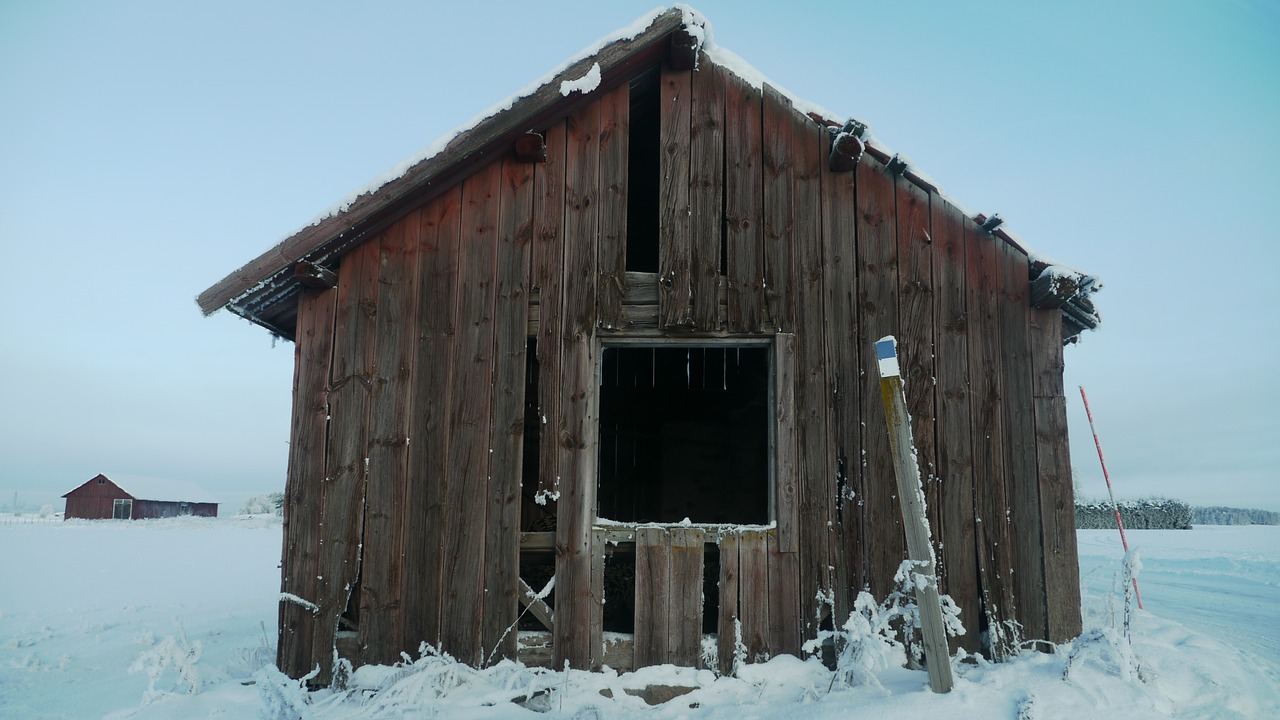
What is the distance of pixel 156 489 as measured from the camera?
45.4m

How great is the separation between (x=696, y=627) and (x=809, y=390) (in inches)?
68.5

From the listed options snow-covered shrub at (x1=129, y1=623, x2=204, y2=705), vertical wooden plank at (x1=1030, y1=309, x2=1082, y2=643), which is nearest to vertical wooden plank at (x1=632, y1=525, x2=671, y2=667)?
vertical wooden plank at (x1=1030, y1=309, x2=1082, y2=643)

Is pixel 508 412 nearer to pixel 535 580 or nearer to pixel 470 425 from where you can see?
pixel 470 425

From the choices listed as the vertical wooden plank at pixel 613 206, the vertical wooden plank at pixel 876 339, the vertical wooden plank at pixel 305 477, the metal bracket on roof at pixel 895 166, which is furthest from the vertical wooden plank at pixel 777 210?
the vertical wooden plank at pixel 305 477

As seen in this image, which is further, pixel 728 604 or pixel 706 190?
pixel 706 190

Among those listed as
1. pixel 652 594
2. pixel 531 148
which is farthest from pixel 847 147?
A: pixel 652 594

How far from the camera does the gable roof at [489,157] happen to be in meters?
4.86

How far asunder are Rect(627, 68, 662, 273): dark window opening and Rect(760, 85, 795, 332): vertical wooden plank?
31.9 inches

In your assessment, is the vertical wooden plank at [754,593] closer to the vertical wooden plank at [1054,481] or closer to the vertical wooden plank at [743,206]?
the vertical wooden plank at [743,206]

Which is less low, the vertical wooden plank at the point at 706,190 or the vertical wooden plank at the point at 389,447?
the vertical wooden plank at the point at 706,190

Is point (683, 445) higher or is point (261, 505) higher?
point (683, 445)

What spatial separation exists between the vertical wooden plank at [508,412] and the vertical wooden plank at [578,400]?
29cm

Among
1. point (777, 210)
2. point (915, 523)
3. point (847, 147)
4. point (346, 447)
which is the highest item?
point (847, 147)

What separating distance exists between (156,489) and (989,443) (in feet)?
172
